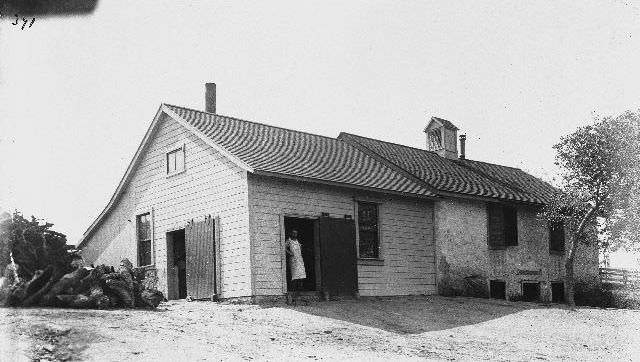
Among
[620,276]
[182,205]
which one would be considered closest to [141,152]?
[182,205]

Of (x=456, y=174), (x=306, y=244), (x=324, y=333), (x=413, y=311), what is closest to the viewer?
(x=324, y=333)

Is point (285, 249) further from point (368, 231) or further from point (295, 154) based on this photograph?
point (295, 154)

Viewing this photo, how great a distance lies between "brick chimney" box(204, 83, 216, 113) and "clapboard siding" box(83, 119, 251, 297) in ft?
9.61

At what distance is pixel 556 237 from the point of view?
82.9 feet

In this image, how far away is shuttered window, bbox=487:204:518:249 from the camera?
74.9 feet

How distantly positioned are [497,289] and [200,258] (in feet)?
34.1

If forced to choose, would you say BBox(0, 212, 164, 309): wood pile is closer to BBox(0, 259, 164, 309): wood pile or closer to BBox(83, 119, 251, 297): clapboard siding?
BBox(0, 259, 164, 309): wood pile

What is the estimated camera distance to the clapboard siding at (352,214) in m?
16.9

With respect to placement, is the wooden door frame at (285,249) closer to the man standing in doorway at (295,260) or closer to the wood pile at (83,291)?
the man standing in doorway at (295,260)

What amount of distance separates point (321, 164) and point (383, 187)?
1.84 m

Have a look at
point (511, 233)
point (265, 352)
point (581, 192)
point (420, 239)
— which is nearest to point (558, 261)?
point (511, 233)

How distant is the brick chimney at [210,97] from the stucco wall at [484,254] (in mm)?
7828

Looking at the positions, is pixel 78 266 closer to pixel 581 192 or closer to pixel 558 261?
pixel 581 192

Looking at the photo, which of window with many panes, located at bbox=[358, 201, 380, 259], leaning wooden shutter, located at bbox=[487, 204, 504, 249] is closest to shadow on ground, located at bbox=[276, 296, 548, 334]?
window with many panes, located at bbox=[358, 201, 380, 259]
